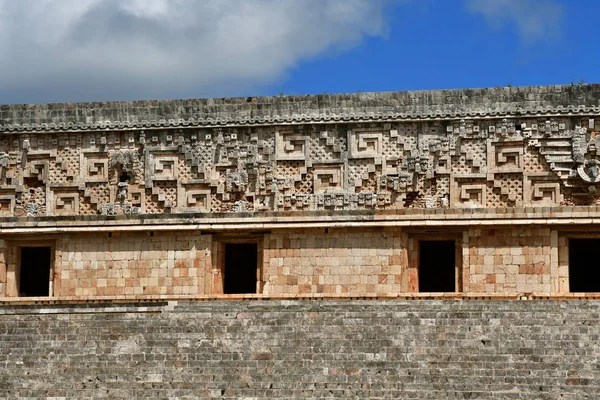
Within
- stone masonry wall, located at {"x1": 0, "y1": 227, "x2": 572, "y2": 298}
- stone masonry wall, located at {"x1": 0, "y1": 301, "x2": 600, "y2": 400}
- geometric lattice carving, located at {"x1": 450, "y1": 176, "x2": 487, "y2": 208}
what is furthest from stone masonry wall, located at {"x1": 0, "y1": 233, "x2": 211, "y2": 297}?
geometric lattice carving, located at {"x1": 450, "y1": 176, "x2": 487, "y2": 208}

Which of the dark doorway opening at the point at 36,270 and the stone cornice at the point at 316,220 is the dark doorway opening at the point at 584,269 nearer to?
the stone cornice at the point at 316,220

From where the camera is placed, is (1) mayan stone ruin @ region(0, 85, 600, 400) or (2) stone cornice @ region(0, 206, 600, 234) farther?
(2) stone cornice @ region(0, 206, 600, 234)

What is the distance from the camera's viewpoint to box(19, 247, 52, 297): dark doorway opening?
56.3 ft

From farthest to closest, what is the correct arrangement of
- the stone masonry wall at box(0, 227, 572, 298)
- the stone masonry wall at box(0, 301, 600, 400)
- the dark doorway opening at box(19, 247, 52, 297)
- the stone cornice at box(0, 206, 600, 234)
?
the dark doorway opening at box(19, 247, 52, 297)
the stone masonry wall at box(0, 227, 572, 298)
the stone cornice at box(0, 206, 600, 234)
the stone masonry wall at box(0, 301, 600, 400)

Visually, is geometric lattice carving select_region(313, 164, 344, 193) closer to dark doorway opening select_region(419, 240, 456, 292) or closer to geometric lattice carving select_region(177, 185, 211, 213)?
geometric lattice carving select_region(177, 185, 211, 213)

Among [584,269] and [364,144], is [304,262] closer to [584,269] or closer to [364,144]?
[364,144]

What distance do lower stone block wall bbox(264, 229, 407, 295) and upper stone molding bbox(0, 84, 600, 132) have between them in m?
1.46

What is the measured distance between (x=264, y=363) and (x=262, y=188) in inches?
105

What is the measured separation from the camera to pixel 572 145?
50.0 ft

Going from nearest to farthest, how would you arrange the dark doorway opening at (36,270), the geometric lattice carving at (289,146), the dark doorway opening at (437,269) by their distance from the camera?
the geometric lattice carving at (289,146) < the dark doorway opening at (36,270) < the dark doorway opening at (437,269)

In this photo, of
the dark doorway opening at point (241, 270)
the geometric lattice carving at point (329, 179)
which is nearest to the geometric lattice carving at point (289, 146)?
the geometric lattice carving at point (329, 179)

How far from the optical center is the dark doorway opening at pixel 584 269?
1770cm

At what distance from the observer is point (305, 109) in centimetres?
1584

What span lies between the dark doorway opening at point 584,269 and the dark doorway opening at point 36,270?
722 centimetres
